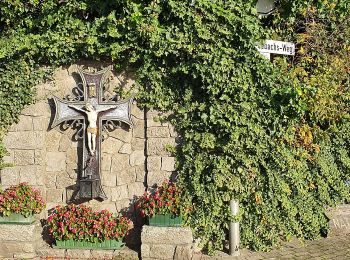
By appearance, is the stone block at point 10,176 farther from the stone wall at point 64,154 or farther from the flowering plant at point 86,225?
the flowering plant at point 86,225

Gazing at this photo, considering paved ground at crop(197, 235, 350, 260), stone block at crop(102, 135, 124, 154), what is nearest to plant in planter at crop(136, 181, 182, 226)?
paved ground at crop(197, 235, 350, 260)

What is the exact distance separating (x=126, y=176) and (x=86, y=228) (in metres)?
0.96

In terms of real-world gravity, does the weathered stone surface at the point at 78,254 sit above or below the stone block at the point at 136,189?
below

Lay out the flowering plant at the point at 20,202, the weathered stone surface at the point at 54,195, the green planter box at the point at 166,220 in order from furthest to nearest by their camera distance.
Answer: the weathered stone surface at the point at 54,195 → the flowering plant at the point at 20,202 → the green planter box at the point at 166,220

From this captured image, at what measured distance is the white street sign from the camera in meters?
5.94

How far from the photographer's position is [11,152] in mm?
6234

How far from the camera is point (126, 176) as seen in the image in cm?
619

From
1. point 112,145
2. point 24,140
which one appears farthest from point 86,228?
point 24,140

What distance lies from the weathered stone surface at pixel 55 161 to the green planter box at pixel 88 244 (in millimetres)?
1089

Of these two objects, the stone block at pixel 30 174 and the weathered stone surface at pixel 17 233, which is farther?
the stone block at pixel 30 174

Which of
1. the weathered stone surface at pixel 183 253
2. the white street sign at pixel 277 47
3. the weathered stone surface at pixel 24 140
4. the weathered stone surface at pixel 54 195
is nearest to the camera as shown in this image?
the weathered stone surface at pixel 183 253

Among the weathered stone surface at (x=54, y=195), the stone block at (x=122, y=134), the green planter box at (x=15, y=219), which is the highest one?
the stone block at (x=122, y=134)

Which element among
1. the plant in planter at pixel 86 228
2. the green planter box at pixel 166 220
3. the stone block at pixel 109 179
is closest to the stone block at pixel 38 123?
the stone block at pixel 109 179

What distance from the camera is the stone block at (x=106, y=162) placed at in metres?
6.19
